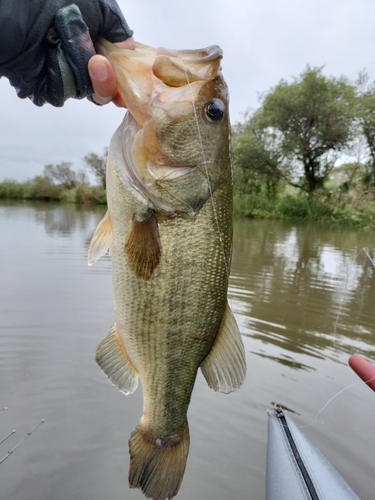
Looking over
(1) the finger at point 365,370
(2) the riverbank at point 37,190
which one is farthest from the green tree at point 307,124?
(1) the finger at point 365,370

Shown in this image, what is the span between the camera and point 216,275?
159 centimetres

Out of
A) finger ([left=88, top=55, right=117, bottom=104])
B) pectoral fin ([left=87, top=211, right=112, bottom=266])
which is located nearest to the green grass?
pectoral fin ([left=87, top=211, right=112, bottom=266])

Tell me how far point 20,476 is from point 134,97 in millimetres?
2522

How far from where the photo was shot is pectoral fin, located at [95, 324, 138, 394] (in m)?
1.70

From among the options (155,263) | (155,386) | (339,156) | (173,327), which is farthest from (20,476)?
(339,156)

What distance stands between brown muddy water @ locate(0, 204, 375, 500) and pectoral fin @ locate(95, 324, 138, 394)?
4.11 feet

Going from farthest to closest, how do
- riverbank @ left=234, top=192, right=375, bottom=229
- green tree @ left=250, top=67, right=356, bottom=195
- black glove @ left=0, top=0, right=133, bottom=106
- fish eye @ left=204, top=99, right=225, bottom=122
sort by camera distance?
green tree @ left=250, top=67, right=356, bottom=195
riverbank @ left=234, top=192, right=375, bottom=229
fish eye @ left=204, top=99, right=225, bottom=122
black glove @ left=0, top=0, right=133, bottom=106

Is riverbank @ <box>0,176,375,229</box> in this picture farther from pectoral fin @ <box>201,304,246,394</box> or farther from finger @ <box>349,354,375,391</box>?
pectoral fin @ <box>201,304,246,394</box>

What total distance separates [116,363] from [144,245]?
61 cm

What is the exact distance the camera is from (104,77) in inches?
55.9

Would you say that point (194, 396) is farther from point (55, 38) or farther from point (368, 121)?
point (368, 121)

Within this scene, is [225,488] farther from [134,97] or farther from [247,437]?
[134,97]

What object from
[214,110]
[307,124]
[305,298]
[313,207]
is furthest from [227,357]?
[307,124]

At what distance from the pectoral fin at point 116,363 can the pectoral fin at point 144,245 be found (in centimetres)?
40
